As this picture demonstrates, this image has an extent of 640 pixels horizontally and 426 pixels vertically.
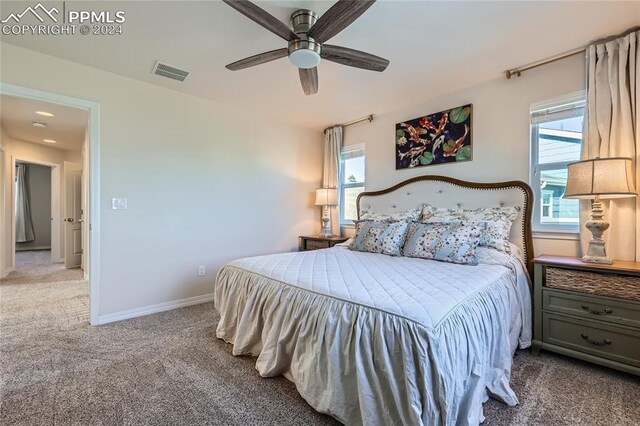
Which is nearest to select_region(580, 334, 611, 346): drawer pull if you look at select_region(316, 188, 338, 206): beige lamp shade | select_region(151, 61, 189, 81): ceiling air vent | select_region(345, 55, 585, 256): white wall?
select_region(345, 55, 585, 256): white wall

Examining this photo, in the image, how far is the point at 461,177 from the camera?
3.12 metres

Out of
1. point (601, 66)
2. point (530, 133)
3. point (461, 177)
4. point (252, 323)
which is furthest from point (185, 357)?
point (601, 66)

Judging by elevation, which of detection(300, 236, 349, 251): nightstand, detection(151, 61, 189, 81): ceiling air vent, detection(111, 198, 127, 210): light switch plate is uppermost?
detection(151, 61, 189, 81): ceiling air vent

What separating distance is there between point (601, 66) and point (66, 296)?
5994 mm

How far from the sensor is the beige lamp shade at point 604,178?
1.94 m

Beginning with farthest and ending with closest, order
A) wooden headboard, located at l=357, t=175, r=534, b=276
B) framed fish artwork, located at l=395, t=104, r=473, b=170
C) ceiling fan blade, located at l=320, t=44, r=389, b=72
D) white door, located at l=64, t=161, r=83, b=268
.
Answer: white door, located at l=64, t=161, r=83, b=268 → framed fish artwork, located at l=395, t=104, r=473, b=170 → wooden headboard, located at l=357, t=175, r=534, b=276 → ceiling fan blade, located at l=320, t=44, r=389, b=72

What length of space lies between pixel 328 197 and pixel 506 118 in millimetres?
2336

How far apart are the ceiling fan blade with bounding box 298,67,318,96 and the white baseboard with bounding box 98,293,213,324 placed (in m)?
2.63

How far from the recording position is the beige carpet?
1.50 meters

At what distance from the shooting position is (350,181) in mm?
4402

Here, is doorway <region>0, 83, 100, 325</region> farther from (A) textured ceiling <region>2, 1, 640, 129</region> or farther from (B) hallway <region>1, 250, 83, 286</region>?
(A) textured ceiling <region>2, 1, 640, 129</region>

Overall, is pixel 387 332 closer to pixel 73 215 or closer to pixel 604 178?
pixel 604 178

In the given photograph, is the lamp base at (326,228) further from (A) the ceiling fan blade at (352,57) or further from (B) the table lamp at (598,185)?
(B) the table lamp at (598,185)

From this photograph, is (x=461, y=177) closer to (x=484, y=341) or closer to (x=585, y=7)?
(x=585, y=7)
